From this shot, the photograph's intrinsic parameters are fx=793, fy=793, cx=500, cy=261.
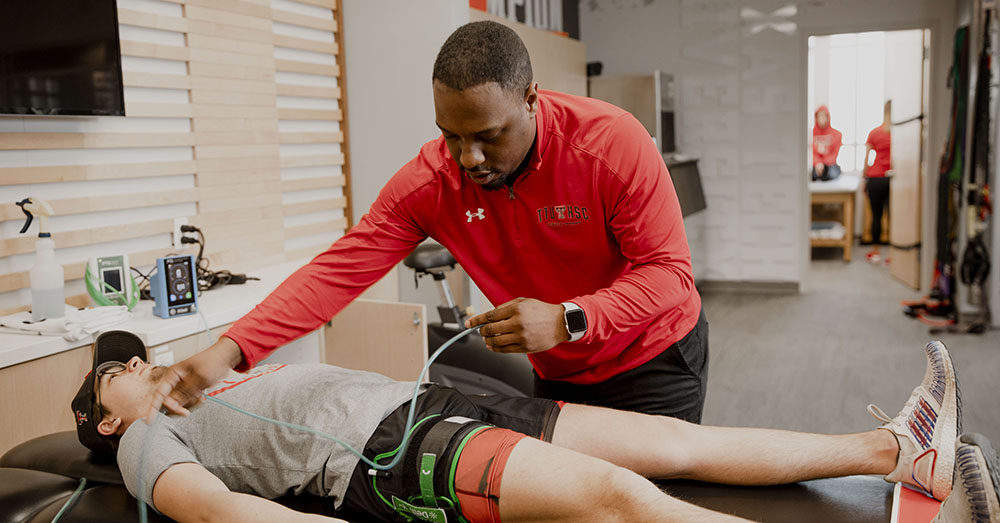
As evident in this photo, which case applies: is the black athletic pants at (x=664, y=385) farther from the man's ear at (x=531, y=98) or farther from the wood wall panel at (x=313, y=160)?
the wood wall panel at (x=313, y=160)

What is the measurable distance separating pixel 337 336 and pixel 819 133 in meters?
6.29

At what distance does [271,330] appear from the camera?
154 centimetres

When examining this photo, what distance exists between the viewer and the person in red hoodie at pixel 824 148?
7.69m

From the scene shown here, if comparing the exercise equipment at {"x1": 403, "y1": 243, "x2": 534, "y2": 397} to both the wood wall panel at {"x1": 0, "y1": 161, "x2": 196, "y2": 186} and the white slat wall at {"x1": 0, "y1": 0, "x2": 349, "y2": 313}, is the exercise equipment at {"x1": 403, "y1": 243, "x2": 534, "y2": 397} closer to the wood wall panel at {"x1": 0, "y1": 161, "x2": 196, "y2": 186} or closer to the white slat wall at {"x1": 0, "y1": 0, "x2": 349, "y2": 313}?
the white slat wall at {"x1": 0, "y1": 0, "x2": 349, "y2": 313}

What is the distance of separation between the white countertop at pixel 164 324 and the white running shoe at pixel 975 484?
6.01 ft

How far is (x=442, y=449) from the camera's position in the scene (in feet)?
4.97

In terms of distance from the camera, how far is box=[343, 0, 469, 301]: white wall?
11.4ft

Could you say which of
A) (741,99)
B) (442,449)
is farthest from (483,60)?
(741,99)

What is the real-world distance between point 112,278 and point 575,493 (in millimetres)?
1676

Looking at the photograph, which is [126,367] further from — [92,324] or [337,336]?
[337,336]

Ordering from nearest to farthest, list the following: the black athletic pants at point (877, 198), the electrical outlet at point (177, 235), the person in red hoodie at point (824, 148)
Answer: the electrical outlet at point (177, 235) < the black athletic pants at point (877, 198) < the person in red hoodie at point (824, 148)

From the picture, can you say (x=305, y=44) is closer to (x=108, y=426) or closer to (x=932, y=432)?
(x=108, y=426)

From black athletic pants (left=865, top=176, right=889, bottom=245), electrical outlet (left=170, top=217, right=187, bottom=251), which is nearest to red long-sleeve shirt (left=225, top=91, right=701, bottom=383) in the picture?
electrical outlet (left=170, top=217, right=187, bottom=251)

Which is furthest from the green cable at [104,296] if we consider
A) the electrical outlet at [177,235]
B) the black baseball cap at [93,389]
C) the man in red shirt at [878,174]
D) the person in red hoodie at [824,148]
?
the person in red hoodie at [824,148]
